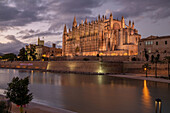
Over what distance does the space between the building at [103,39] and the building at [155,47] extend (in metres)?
14.3

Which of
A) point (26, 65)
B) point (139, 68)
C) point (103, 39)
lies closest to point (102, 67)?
point (139, 68)

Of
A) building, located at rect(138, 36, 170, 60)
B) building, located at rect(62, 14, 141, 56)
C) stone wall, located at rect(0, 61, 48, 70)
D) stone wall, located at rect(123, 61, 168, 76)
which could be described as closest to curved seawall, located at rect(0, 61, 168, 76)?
stone wall, located at rect(123, 61, 168, 76)

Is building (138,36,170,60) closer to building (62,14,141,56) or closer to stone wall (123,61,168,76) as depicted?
stone wall (123,61,168,76)

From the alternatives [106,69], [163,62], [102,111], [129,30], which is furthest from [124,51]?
[102,111]

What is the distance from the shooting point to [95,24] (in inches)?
3875

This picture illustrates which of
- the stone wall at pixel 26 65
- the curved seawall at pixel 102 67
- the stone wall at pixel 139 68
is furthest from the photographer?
the stone wall at pixel 26 65

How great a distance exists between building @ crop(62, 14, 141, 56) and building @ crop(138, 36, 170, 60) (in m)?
14.3

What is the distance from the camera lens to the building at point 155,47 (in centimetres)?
5072

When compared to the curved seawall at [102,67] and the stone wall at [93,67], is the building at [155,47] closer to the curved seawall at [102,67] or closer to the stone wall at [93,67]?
the curved seawall at [102,67]

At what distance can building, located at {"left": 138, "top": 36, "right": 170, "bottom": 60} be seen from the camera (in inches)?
1997

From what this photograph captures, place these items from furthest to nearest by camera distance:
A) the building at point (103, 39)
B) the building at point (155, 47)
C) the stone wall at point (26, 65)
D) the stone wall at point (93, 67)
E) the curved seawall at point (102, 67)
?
the building at point (103, 39)
the stone wall at point (26, 65)
the stone wall at point (93, 67)
the building at point (155, 47)
the curved seawall at point (102, 67)

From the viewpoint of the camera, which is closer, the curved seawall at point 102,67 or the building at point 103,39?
the curved seawall at point 102,67

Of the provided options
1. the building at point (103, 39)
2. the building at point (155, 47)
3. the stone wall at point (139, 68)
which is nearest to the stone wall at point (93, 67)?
the stone wall at point (139, 68)

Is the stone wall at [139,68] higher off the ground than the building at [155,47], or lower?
lower
